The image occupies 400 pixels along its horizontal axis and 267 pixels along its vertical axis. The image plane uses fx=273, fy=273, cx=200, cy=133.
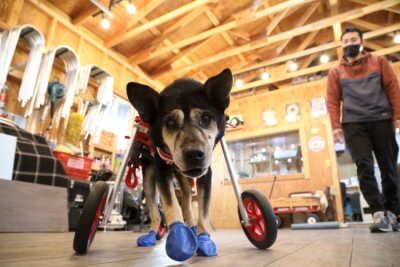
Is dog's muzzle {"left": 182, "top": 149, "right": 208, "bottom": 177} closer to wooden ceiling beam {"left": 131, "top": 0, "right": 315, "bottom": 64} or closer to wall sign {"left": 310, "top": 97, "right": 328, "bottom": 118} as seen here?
wooden ceiling beam {"left": 131, "top": 0, "right": 315, "bottom": 64}

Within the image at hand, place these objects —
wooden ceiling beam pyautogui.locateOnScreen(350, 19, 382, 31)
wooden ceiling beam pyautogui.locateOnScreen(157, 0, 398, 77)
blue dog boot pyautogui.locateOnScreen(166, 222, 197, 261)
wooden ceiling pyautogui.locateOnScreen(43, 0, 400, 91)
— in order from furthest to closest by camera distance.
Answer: wooden ceiling beam pyautogui.locateOnScreen(350, 19, 382, 31) → wooden ceiling pyautogui.locateOnScreen(43, 0, 400, 91) → wooden ceiling beam pyautogui.locateOnScreen(157, 0, 398, 77) → blue dog boot pyautogui.locateOnScreen(166, 222, 197, 261)

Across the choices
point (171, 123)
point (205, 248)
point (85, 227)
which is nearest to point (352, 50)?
point (171, 123)

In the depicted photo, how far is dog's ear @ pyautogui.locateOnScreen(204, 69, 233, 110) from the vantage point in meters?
1.07

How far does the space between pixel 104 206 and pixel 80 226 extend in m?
0.25

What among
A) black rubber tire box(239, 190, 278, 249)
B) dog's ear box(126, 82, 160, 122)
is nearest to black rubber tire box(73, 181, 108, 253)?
dog's ear box(126, 82, 160, 122)

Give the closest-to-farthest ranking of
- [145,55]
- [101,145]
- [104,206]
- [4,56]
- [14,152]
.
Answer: [104,206] < [14,152] < [4,56] < [101,145] < [145,55]

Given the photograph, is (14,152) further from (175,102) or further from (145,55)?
(145,55)

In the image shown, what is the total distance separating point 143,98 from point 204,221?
22.5 inches

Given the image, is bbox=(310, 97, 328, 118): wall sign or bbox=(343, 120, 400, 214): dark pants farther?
bbox=(310, 97, 328, 118): wall sign

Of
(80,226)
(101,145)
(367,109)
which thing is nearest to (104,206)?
(80,226)

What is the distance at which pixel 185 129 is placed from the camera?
0.98 meters

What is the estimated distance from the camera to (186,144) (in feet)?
3.04

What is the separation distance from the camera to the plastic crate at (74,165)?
140 inches

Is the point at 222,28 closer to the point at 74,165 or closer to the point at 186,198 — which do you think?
the point at 74,165
